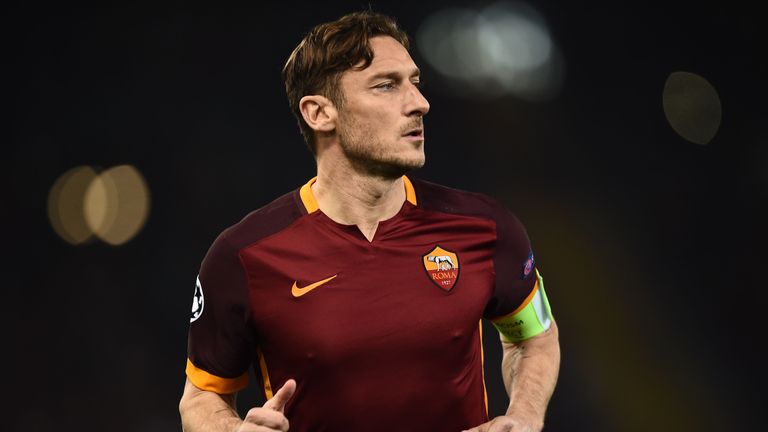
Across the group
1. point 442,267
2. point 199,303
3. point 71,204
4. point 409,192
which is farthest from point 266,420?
point 71,204

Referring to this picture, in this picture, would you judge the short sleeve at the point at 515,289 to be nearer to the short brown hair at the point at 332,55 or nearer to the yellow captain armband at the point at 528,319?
the yellow captain armband at the point at 528,319

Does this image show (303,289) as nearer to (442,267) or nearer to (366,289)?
(366,289)

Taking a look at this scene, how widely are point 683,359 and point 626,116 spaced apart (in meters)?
1.26

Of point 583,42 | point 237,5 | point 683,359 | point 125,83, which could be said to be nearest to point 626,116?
point 583,42

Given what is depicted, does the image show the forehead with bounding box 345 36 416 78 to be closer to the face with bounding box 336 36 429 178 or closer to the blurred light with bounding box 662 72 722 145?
the face with bounding box 336 36 429 178

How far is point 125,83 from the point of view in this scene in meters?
4.32

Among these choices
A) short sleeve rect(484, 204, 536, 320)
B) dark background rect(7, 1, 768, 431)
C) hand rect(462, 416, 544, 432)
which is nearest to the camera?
hand rect(462, 416, 544, 432)

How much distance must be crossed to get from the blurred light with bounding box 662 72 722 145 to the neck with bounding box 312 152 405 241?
108 inches

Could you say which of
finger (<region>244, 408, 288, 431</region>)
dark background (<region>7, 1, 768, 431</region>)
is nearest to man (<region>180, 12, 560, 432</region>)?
finger (<region>244, 408, 288, 431</region>)

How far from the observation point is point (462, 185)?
4.42 m

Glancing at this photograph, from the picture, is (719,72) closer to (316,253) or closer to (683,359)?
(683,359)

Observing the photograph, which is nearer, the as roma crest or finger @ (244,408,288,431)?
finger @ (244,408,288,431)

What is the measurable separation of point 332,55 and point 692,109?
2.83 meters

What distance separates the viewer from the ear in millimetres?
2082
